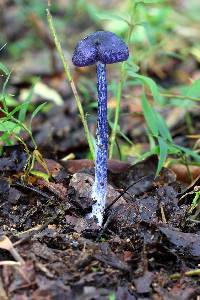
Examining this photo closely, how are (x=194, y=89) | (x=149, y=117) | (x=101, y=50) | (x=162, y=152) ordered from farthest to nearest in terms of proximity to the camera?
1. (x=194, y=89)
2. (x=149, y=117)
3. (x=162, y=152)
4. (x=101, y=50)

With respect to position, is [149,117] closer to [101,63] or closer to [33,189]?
[101,63]

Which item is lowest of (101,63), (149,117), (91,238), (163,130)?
(91,238)

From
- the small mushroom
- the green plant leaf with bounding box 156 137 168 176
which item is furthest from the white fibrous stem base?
the green plant leaf with bounding box 156 137 168 176

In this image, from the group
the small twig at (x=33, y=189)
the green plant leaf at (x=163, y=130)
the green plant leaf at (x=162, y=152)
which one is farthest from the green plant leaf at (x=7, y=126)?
the green plant leaf at (x=163, y=130)

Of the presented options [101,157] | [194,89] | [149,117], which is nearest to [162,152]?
[149,117]

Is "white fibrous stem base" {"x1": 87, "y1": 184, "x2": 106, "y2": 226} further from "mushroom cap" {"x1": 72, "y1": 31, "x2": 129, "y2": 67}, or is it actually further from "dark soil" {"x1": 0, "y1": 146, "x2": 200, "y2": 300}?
"mushroom cap" {"x1": 72, "y1": 31, "x2": 129, "y2": 67}

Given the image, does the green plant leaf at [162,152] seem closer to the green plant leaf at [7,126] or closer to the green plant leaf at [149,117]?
the green plant leaf at [149,117]

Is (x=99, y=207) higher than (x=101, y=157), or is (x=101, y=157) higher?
(x=101, y=157)

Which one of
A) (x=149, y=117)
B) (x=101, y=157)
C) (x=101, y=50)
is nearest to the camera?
(x=101, y=50)
